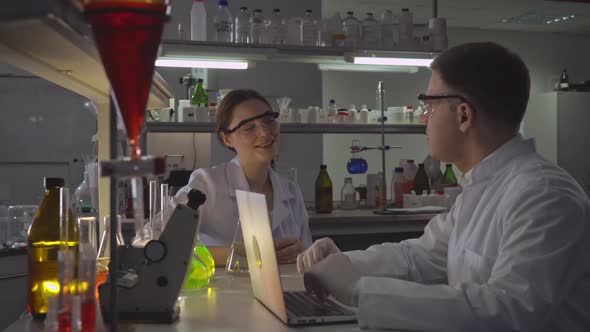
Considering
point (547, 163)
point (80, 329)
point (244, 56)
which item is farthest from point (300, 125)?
point (80, 329)

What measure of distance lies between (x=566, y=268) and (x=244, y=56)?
10.3 ft

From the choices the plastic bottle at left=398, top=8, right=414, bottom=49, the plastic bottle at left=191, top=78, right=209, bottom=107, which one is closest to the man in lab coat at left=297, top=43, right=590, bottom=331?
the plastic bottle at left=398, top=8, right=414, bottom=49

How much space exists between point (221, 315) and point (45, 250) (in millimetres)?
398

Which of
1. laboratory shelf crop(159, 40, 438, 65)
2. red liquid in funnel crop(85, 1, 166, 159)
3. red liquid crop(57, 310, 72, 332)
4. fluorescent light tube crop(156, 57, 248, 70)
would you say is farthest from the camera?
fluorescent light tube crop(156, 57, 248, 70)

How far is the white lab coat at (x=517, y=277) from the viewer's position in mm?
1310

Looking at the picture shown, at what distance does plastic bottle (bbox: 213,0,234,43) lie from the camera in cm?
414

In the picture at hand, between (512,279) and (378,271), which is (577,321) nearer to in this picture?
(512,279)

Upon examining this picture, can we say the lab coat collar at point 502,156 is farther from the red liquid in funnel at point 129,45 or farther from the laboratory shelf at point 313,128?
the laboratory shelf at point 313,128

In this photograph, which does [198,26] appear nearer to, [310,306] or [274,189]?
[274,189]

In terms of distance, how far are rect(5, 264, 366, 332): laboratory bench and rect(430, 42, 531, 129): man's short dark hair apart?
2.22 feet

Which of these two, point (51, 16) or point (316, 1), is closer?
point (51, 16)

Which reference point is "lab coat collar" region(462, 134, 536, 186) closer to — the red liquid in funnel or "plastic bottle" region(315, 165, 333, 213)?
the red liquid in funnel

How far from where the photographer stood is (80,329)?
34.2 inches

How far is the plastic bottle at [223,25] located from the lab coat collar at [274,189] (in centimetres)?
150
